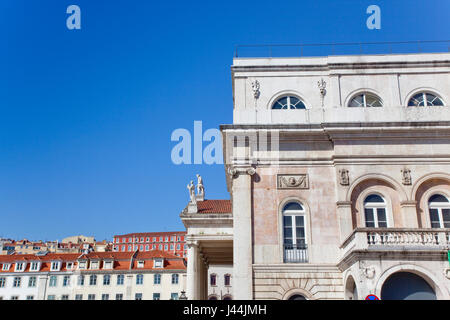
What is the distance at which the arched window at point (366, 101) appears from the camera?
2650 centimetres

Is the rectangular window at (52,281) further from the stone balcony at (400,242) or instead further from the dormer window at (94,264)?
the stone balcony at (400,242)

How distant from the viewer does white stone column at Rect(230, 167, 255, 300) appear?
2284 cm

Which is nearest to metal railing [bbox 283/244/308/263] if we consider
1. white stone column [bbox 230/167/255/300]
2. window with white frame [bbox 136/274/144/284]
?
white stone column [bbox 230/167/255/300]

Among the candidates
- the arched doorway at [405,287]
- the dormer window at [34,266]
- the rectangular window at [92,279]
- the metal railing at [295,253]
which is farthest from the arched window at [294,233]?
the dormer window at [34,266]

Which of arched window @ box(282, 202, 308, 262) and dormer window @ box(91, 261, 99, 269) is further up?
dormer window @ box(91, 261, 99, 269)

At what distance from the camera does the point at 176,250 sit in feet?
503

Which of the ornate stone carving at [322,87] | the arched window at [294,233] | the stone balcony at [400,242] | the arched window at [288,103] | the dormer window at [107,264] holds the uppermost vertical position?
the dormer window at [107,264]

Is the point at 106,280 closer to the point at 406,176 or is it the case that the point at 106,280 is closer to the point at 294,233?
the point at 294,233

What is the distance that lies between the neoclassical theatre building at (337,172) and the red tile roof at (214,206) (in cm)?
1181

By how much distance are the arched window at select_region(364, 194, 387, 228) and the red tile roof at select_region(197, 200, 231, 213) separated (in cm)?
1529

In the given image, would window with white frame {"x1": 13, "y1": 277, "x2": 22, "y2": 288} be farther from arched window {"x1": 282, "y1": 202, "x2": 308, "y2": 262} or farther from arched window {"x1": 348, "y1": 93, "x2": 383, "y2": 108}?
arched window {"x1": 348, "y1": 93, "x2": 383, "y2": 108}

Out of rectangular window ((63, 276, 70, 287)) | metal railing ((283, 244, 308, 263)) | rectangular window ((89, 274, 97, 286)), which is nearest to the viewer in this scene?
metal railing ((283, 244, 308, 263))

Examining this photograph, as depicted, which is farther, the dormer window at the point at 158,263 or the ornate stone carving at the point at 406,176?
the dormer window at the point at 158,263
